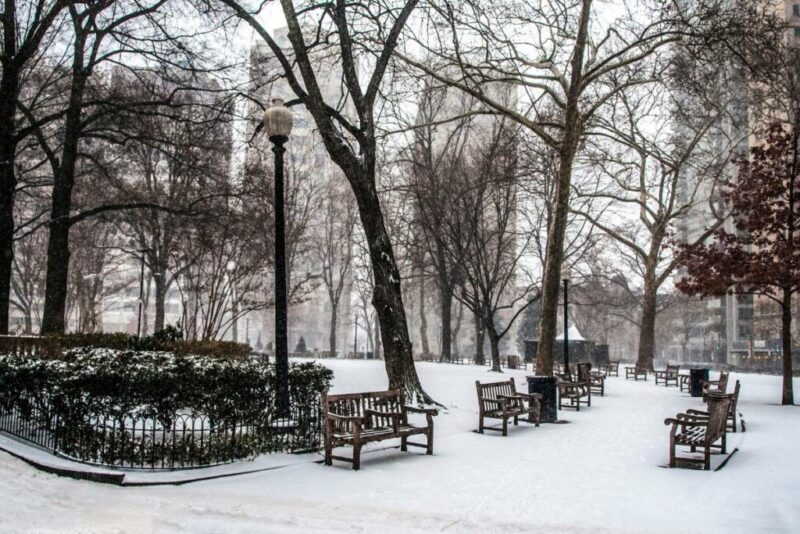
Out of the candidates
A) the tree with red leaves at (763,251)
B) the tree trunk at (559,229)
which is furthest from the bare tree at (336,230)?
the tree with red leaves at (763,251)

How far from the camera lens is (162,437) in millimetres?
8289

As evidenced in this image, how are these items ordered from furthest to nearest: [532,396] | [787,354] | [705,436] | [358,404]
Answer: [787,354] < [532,396] < [358,404] < [705,436]

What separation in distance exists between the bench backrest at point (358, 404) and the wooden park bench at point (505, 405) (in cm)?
216

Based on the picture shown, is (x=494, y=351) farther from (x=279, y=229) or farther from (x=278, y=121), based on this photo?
(x=278, y=121)

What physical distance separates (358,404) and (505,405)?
143 inches

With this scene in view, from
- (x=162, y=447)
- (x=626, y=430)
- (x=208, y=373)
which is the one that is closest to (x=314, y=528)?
(x=162, y=447)

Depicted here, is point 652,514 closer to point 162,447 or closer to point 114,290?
point 162,447

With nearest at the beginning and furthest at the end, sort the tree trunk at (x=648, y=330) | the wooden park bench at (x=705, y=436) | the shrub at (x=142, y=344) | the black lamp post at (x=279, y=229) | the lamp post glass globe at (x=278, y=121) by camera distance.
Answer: the wooden park bench at (x=705, y=436), the black lamp post at (x=279, y=229), the lamp post glass globe at (x=278, y=121), the shrub at (x=142, y=344), the tree trunk at (x=648, y=330)

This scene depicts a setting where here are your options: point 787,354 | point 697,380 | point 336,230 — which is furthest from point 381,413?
point 336,230

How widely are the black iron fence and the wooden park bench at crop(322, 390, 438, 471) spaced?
603mm

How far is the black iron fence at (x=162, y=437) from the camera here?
26.4 ft

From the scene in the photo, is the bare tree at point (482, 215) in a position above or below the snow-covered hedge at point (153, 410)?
above

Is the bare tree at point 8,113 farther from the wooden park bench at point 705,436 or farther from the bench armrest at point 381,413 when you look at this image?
the wooden park bench at point 705,436

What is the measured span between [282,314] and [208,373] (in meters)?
1.29
